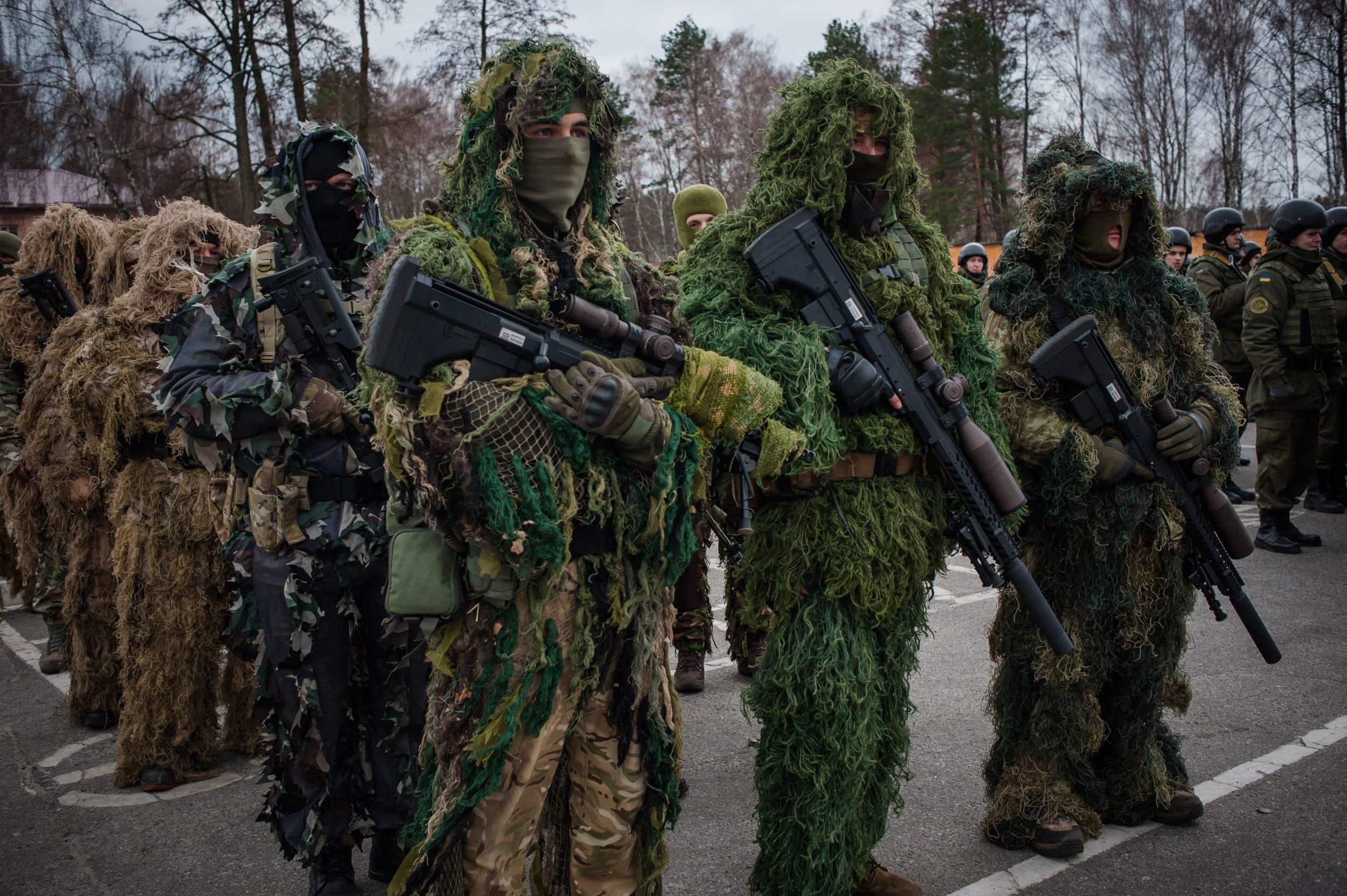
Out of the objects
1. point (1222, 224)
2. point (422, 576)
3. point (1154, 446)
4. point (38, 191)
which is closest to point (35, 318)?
point (422, 576)

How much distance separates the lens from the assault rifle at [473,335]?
193cm

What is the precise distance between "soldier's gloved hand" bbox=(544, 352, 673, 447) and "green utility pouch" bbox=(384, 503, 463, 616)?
0.41 metres

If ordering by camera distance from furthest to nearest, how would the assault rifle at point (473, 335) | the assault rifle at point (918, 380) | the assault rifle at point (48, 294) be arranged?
the assault rifle at point (48, 294) < the assault rifle at point (918, 380) < the assault rifle at point (473, 335)

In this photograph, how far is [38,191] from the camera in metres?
24.7

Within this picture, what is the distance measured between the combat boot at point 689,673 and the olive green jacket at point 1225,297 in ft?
19.7

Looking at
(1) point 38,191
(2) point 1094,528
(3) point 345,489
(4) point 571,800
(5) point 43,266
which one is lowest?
(4) point 571,800

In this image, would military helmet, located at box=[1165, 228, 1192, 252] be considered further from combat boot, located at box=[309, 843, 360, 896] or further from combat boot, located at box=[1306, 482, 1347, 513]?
combat boot, located at box=[309, 843, 360, 896]

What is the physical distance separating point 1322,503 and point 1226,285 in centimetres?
204

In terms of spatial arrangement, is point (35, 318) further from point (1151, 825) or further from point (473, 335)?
point (1151, 825)

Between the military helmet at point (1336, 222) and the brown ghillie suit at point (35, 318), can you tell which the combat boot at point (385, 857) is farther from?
the military helmet at point (1336, 222)

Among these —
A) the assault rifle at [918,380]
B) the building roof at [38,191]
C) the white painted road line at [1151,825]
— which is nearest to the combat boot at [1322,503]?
the white painted road line at [1151,825]

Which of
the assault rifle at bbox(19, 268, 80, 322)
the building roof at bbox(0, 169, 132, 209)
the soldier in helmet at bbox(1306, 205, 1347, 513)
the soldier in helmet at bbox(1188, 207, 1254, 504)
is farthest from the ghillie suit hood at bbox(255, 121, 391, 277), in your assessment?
the building roof at bbox(0, 169, 132, 209)

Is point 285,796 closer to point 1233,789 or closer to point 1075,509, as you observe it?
point 1075,509

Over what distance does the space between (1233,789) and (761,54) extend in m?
31.8
